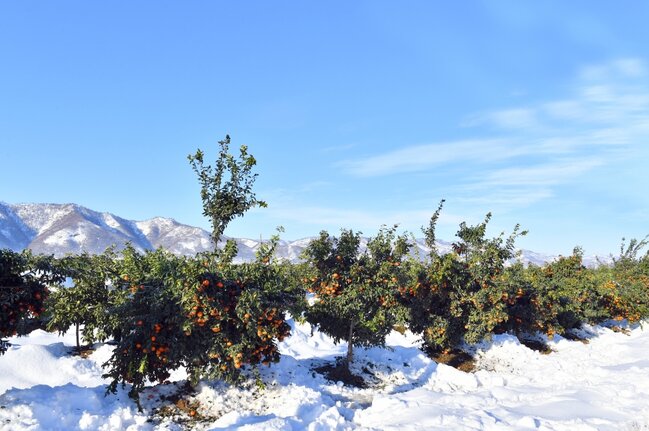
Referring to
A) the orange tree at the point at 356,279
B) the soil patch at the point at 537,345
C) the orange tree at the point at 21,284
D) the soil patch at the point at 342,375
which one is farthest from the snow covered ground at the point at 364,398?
the soil patch at the point at 537,345

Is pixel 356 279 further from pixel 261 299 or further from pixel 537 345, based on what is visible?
pixel 537 345

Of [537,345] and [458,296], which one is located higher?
[458,296]

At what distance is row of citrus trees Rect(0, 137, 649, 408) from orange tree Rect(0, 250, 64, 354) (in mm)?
23

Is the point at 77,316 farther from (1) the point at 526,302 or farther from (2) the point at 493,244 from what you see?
(1) the point at 526,302

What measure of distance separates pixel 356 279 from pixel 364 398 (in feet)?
12.9

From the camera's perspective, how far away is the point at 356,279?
15867 mm

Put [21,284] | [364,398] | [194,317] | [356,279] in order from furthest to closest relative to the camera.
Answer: [356,279] → [364,398] → [194,317] → [21,284]

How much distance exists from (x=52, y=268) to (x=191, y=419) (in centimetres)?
497

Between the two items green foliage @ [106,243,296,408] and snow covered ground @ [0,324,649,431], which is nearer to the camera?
snow covered ground @ [0,324,649,431]

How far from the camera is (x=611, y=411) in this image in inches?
472

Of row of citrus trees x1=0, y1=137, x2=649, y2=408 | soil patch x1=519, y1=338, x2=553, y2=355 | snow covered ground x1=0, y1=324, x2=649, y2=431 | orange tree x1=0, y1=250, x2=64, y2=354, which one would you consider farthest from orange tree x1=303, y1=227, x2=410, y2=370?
soil patch x1=519, y1=338, x2=553, y2=355

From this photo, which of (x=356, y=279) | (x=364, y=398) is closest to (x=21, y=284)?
(x=356, y=279)

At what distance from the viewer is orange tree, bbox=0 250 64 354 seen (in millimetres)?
9695

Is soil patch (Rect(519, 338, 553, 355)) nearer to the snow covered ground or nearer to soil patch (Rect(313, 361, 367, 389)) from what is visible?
the snow covered ground
